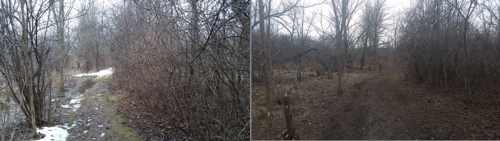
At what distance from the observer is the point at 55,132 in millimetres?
2504

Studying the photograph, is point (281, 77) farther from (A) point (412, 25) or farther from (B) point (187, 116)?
(B) point (187, 116)

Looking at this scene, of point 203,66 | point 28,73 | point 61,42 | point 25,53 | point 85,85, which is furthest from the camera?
point 85,85

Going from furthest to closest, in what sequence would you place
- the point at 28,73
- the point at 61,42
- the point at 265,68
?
the point at 61,42, the point at 28,73, the point at 265,68

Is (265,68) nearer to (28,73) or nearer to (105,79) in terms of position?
(28,73)

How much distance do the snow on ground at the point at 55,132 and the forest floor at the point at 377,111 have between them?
201 cm

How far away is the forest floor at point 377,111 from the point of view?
45.2 inches

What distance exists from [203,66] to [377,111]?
1.06 metres

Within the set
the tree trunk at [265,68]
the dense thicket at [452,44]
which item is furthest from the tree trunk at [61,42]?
the dense thicket at [452,44]

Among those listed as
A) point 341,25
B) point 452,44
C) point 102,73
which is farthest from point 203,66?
point 102,73

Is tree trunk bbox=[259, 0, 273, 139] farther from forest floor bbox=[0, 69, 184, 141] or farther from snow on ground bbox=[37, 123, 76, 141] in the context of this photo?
snow on ground bbox=[37, 123, 76, 141]

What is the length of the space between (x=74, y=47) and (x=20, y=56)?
473mm

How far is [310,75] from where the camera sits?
1310mm

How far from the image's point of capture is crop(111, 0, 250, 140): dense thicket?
1637 mm

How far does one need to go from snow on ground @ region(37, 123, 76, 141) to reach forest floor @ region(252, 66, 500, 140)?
6.59ft
